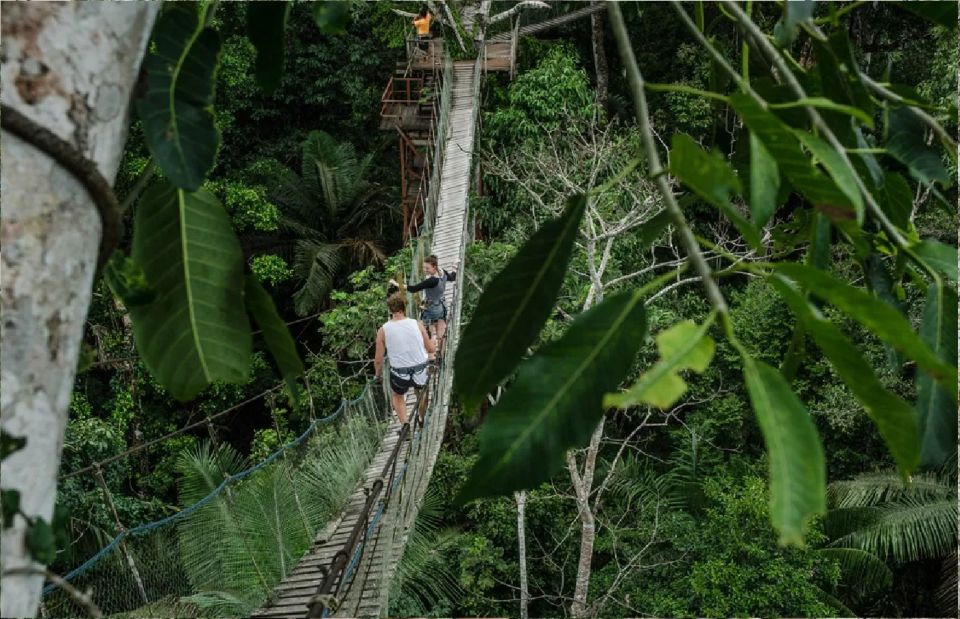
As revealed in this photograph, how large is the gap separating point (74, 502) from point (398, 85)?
7055mm

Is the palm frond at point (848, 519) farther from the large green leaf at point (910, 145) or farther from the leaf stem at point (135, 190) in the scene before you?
the leaf stem at point (135, 190)

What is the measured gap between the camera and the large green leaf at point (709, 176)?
647mm

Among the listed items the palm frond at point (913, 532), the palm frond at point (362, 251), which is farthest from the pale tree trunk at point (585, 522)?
the palm frond at point (362, 251)

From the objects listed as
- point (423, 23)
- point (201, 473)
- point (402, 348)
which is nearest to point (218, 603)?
point (402, 348)

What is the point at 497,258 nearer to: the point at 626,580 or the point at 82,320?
the point at 626,580

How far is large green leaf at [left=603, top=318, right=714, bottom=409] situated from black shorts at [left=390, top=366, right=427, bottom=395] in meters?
4.06

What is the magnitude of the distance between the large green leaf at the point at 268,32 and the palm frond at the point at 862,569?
729 cm

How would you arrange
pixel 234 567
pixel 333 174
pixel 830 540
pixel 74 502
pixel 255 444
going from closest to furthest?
pixel 234 567 < pixel 74 502 < pixel 830 540 < pixel 255 444 < pixel 333 174

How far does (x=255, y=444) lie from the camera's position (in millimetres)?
9203

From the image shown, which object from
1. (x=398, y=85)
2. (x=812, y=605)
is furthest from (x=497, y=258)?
(x=398, y=85)

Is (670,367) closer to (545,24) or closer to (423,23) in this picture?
(423,23)

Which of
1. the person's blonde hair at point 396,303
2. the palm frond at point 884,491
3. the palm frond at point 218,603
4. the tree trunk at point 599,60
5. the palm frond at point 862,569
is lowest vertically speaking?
the palm frond at point 862,569

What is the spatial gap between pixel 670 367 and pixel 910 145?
54cm

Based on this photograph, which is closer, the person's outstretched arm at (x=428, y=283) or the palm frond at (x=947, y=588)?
the person's outstretched arm at (x=428, y=283)
